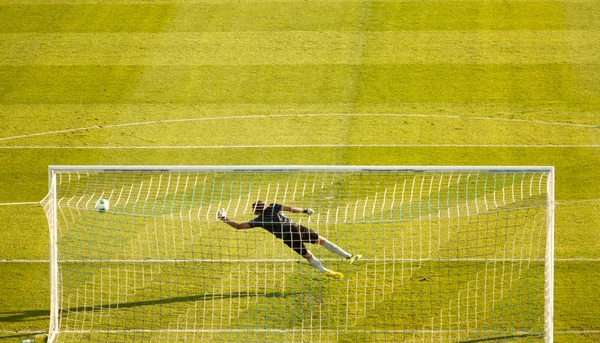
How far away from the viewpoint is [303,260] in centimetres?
1419

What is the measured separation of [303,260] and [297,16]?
31.2 ft

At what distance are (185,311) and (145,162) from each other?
4571 mm

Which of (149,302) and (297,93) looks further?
(297,93)

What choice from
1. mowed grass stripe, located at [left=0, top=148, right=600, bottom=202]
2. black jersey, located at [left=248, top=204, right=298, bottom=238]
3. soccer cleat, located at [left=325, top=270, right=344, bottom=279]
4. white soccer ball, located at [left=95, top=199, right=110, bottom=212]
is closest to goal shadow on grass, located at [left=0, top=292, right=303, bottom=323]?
soccer cleat, located at [left=325, top=270, right=344, bottom=279]

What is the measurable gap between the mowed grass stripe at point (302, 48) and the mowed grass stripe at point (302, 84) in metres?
0.33

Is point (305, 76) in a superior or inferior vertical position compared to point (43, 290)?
superior

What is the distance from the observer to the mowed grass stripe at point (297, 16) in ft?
70.9

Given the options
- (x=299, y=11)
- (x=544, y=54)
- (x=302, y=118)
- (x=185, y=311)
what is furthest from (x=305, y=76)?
(x=185, y=311)

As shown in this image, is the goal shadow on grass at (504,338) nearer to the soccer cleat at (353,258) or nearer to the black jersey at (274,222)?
the soccer cleat at (353,258)

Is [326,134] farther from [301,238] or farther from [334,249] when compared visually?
[301,238]

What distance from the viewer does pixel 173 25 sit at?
21953 millimetres

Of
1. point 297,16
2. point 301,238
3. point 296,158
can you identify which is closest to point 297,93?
point 296,158

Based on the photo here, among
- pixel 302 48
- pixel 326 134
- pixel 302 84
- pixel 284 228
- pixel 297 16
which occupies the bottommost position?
pixel 284 228

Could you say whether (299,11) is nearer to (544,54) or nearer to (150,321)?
(544,54)
